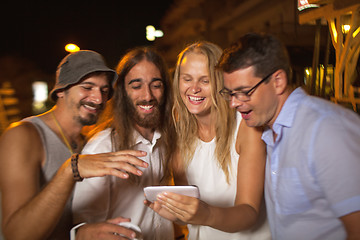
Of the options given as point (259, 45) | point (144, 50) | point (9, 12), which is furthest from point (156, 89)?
point (9, 12)

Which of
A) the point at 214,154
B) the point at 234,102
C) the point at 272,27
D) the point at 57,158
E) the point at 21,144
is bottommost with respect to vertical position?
the point at 214,154

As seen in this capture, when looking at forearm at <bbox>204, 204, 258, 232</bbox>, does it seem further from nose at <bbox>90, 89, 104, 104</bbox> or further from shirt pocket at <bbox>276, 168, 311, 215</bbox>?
nose at <bbox>90, 89, 104, 104</bbox>

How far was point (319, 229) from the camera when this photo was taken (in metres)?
1.45

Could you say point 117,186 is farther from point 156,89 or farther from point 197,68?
point 197,68

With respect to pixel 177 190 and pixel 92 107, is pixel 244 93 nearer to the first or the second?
pixel 177 190

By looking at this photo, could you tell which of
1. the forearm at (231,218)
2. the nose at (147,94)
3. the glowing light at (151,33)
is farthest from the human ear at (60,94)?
the glowing light at (151,33)

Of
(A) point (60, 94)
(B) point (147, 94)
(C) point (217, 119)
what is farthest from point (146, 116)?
(A) point (60, 94)

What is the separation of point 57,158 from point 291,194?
1557 millimetres

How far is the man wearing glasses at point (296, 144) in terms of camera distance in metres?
1.26

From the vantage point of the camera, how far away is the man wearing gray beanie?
5.03ft

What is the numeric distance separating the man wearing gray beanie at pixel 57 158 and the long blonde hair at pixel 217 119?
66 centimetres

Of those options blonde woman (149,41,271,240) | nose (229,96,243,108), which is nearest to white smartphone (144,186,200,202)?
blonde woman (149,41,271,240)

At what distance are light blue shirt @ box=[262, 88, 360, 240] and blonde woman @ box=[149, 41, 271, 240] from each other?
17 cm

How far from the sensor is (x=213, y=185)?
7.15 ft
